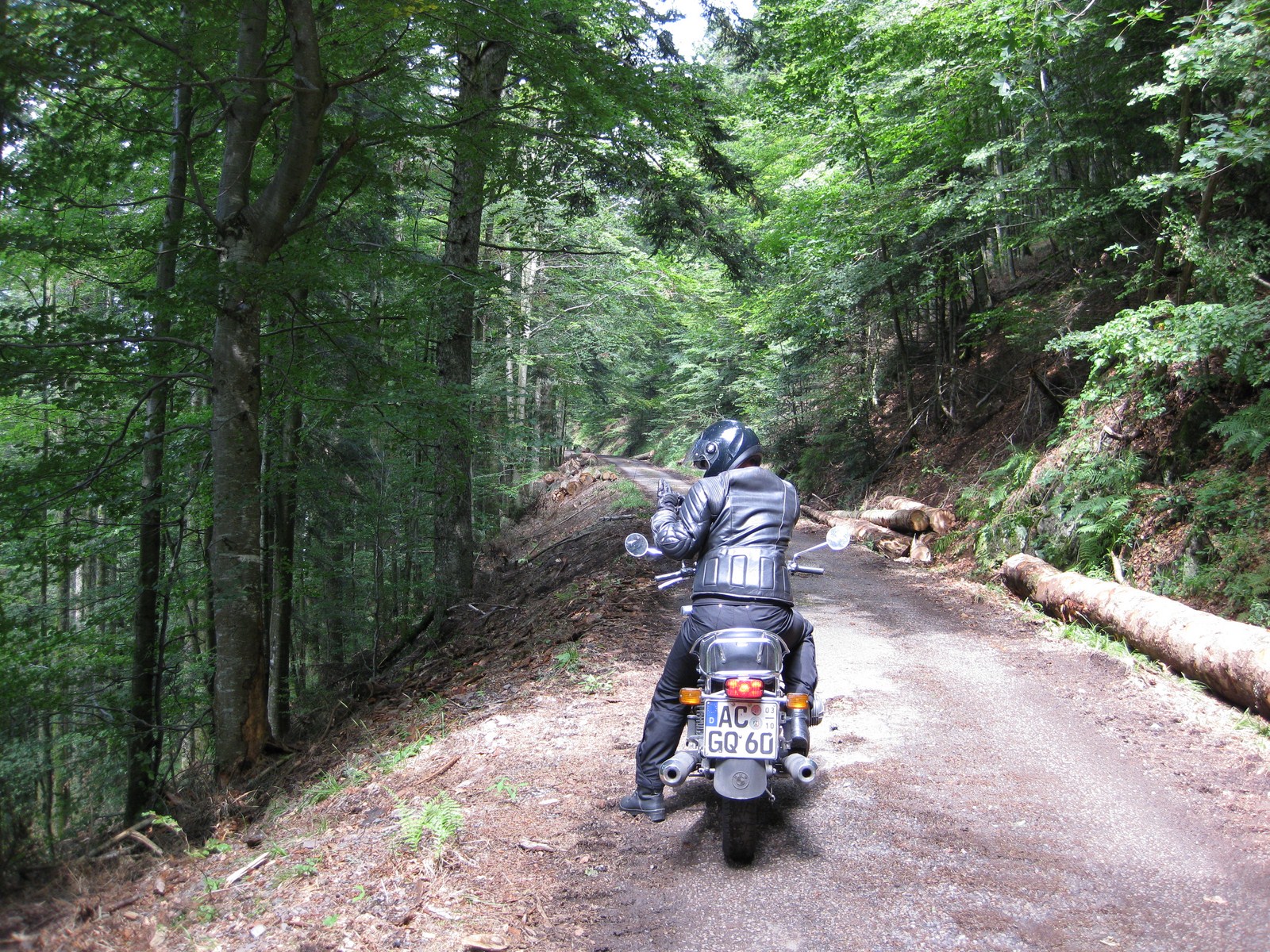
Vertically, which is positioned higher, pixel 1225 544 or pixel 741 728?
pixel 1225 544

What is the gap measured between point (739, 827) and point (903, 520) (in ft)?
38.6

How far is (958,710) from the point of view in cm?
588

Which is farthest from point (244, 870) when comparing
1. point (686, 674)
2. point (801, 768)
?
point (801, 768)

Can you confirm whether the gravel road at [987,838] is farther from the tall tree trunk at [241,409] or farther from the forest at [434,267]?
the tall tree trunk at [241,409]

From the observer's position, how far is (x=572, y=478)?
80.6 feet

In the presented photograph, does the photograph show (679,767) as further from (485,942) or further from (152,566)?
(152,566)

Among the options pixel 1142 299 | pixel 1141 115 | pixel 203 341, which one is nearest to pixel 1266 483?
pixel 1142 299

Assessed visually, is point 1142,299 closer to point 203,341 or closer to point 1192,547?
point 1192,547

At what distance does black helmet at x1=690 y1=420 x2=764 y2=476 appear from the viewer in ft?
13.8

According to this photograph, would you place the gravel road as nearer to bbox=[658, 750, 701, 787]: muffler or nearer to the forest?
bbox=[658, 750, 701, 787]: muffler

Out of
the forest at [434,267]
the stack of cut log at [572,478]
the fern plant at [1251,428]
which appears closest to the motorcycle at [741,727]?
the forest at [434,267]

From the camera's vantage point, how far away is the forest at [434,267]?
6.65m

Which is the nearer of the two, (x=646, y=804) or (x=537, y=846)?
(x=537, y=846)

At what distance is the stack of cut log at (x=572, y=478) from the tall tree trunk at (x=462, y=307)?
11.7 metres
